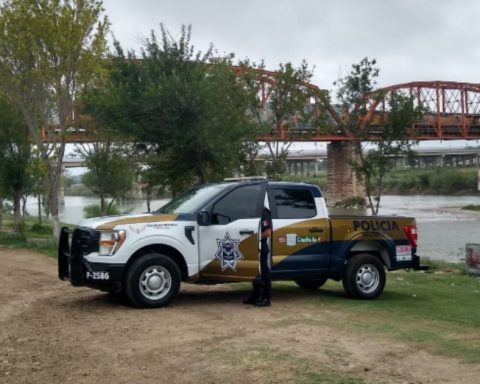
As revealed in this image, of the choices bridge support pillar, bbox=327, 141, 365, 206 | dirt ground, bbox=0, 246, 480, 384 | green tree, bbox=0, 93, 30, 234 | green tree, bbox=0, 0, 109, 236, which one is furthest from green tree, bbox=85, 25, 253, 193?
bridge support pillar, bbox=327, 141, 365, 206

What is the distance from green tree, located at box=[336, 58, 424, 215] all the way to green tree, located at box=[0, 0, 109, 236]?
10966 mm

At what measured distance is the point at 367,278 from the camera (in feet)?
33.8

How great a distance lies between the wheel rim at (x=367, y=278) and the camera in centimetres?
1023

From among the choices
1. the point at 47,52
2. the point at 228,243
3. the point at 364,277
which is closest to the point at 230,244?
the point at 228,243

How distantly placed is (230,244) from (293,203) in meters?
1.25

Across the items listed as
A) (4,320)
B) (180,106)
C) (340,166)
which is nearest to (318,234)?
(4,320)

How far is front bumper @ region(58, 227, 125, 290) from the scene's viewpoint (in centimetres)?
868

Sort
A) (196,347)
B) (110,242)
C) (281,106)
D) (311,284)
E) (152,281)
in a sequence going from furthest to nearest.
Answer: (281,106)
(311,284)
(152,281)
(110,242)
(196,347)

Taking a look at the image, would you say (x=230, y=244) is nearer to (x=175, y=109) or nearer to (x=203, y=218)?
(x=203, y=218)

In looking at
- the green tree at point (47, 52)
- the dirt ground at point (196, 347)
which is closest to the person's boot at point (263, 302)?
the dirt ground at point (196, 347)

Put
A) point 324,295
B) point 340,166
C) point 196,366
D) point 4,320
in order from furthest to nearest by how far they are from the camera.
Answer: point 340,166
point 324,295
point 4,320
point 196,366

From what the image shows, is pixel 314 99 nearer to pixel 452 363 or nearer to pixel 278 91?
pixel 278 91

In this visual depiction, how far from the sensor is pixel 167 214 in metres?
9.34

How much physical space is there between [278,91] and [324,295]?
14757 millimetres
